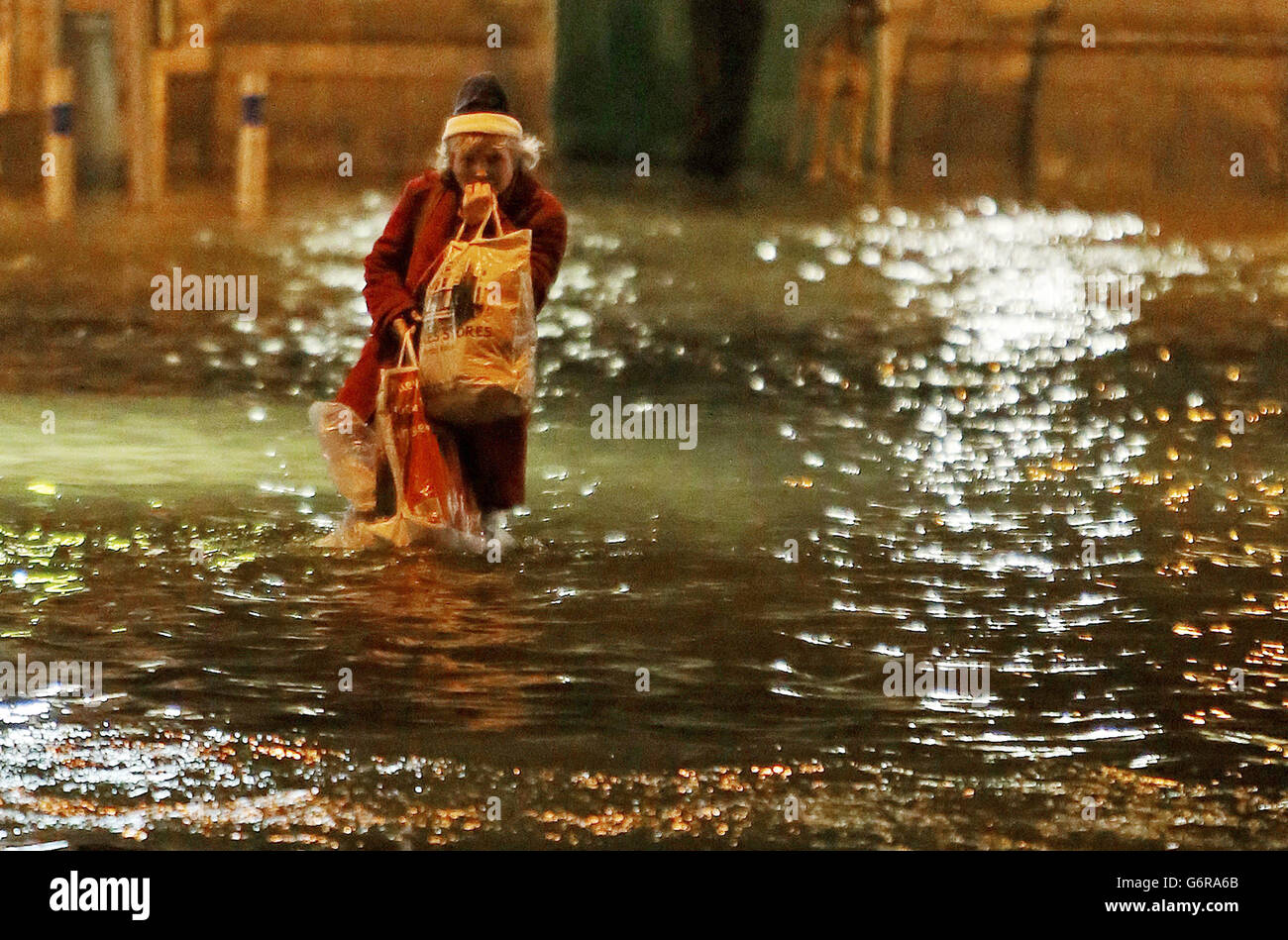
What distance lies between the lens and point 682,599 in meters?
7.57

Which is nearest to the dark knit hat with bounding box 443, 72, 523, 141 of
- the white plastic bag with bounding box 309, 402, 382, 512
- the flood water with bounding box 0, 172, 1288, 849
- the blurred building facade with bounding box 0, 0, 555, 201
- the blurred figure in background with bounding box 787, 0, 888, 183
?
the white plastic bag with bounding box 309, 402, 382, 512

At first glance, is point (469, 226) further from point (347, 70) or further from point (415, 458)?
point (347, 70)

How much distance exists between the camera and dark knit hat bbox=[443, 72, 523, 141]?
759 cm

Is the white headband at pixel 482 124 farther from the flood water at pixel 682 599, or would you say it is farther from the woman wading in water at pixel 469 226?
the flood water at pixel 682 599

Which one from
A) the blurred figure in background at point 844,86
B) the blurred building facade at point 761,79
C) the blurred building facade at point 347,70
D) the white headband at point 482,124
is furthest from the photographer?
the blurred building facade at point 761,79

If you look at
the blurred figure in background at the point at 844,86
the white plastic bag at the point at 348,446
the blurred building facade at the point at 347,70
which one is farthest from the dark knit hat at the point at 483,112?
the blurred building facade at the point at 347,70

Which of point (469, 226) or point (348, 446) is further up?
point (469, 226)

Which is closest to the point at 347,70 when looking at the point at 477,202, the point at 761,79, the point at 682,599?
the point at 761,79

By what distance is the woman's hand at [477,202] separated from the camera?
25.1 feet

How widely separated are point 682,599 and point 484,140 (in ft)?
5.49

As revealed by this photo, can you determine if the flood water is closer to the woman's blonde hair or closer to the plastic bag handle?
the plastic bag handle

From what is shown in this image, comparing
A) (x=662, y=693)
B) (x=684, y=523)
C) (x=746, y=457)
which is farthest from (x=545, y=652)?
(x=746, y=457)
